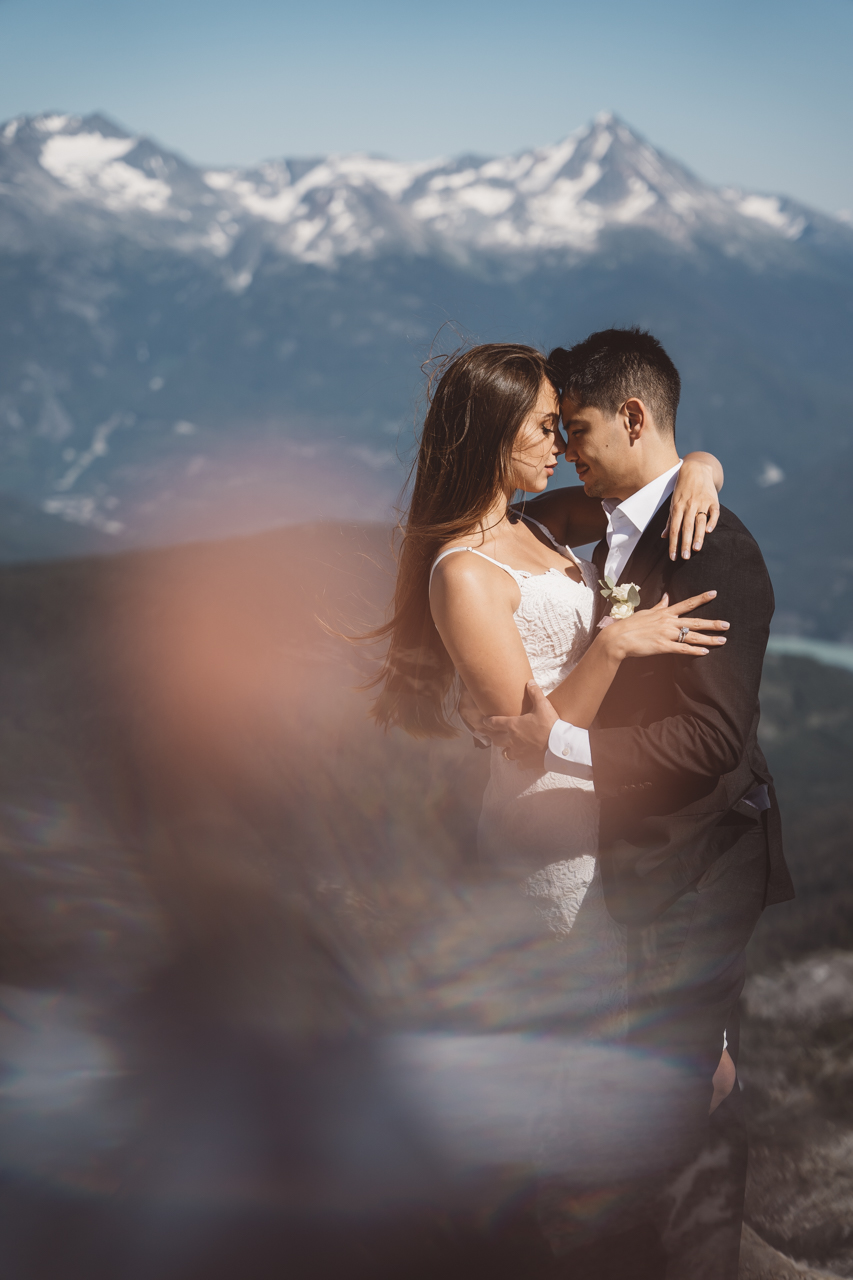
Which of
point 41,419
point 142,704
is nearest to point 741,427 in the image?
point 41,419

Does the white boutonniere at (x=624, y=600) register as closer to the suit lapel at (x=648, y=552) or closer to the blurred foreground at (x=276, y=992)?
the suit lapel at (x=648, y=552)

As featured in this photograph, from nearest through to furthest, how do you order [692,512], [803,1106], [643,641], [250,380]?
[643,641] → [692,512] → [803,1106] → [250,380]

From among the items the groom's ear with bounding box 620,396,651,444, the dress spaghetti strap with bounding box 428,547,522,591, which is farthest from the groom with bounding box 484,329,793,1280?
the dress spaghetti strap with bounding box 428,547,522,591

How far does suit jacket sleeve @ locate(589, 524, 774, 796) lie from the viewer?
2.16 metres

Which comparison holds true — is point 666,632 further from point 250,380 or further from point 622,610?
point 250,380

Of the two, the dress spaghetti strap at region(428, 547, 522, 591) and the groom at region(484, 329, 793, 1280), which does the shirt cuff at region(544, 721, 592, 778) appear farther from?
the dress spaghetti strap at region(428, 547, 522, 591)

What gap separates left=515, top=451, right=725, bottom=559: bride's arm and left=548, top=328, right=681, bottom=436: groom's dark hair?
22cm

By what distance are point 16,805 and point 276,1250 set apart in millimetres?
3200

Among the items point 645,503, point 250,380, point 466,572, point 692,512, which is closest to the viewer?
point 692,512

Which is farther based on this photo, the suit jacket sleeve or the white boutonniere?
the white boutonniere

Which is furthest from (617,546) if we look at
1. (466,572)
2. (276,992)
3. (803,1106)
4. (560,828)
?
(803,1106)

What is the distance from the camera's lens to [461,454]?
249cm

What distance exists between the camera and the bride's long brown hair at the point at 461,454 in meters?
2.43

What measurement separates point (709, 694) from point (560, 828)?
0.69 metres
